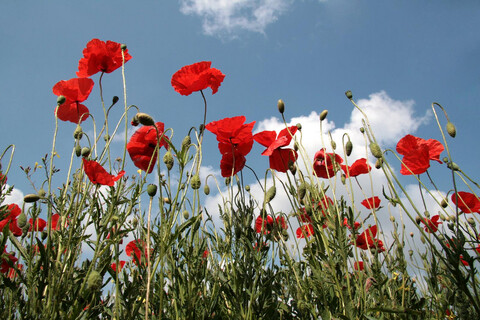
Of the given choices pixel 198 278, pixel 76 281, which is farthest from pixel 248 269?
pixel 76 281

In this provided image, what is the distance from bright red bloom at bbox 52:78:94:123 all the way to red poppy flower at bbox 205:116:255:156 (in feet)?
2.48

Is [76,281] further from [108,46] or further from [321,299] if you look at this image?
[108,46]

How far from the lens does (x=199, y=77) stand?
178 centimetres

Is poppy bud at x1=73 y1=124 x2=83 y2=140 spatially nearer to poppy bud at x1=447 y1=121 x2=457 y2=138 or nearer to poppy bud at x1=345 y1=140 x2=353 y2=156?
poppy bud at x1=345 y1=140 x2=353 y2=156

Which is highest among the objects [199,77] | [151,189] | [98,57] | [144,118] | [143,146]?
[98,57]

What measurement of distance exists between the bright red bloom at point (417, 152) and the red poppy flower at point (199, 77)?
108cm

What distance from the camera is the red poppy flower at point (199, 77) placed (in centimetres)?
179

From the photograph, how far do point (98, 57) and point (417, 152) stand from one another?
1.88 meters

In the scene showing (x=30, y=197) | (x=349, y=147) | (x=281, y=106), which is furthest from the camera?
(x=349, y=147)

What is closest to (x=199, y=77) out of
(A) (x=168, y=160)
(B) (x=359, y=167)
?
(A) (x=168, y=160)

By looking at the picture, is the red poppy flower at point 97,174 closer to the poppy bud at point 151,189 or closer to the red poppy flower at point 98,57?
the poppy bud at point 151,189

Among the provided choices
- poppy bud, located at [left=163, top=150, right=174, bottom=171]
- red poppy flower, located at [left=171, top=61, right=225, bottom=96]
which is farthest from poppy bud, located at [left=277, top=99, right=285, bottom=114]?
poppy bud, located at [left=163, top=150, right=174, bottom=171]

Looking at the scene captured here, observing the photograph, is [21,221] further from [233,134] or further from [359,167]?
[359,167]

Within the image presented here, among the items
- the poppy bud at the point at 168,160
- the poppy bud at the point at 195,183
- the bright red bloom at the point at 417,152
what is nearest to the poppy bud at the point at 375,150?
the bright red bloom at the point at 417,152
